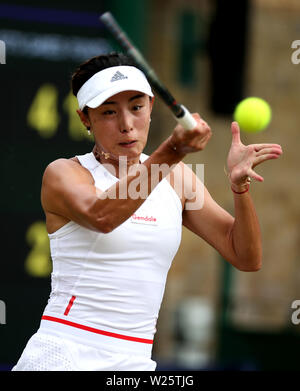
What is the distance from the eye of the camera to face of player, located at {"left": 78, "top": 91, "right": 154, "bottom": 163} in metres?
3.61

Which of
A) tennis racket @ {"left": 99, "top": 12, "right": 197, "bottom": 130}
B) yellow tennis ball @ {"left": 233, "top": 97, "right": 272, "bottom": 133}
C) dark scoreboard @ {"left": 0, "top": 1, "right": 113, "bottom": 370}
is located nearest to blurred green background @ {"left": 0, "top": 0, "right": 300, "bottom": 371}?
dark scoreboard @ {"left": 0, "top": 1, "right": 113, "bottom": 370}

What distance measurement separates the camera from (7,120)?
692cm

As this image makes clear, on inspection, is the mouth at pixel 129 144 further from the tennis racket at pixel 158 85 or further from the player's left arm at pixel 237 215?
the tennis racket at pixel 158 85

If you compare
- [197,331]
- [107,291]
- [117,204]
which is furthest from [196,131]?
[197,331]

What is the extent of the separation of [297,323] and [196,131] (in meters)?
7.62

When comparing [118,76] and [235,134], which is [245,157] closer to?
[235,134]

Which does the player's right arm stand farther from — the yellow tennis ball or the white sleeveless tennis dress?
the yellow tennis ball

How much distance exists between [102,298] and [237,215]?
66 cm

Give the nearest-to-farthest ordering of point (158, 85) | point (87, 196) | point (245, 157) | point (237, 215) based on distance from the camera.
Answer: point (158, 85), point (87, 196), point (245, 157), point (237, 215)

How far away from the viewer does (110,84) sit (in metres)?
3.59

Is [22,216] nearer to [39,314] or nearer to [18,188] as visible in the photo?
[18,188]

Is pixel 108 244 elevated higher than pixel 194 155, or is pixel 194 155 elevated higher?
pixel 194 155

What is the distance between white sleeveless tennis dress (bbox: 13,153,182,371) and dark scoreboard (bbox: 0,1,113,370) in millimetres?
3294

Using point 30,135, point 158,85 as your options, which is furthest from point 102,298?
point 30,135
